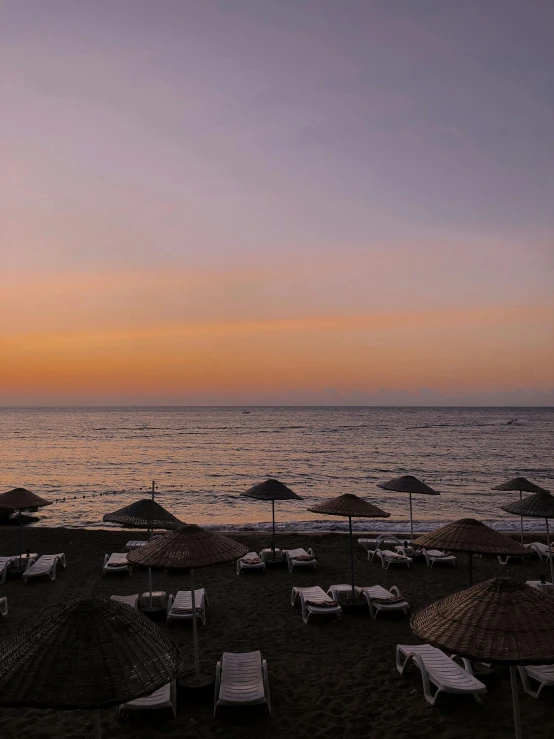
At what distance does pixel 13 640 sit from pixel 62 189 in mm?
20574

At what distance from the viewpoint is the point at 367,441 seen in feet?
247

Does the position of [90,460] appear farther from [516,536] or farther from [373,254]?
[516,536]

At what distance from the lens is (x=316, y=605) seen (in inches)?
407

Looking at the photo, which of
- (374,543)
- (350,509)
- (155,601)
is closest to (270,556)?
(374,543)

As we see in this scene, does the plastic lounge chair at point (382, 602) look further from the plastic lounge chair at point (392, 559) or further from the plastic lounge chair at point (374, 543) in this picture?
the plastic lounge chair at point (374, 543)

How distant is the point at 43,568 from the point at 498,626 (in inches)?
483

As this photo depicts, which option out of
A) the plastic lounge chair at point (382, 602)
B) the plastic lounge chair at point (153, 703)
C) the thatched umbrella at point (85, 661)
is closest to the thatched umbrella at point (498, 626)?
the thatched umbrella at point (85, 661)

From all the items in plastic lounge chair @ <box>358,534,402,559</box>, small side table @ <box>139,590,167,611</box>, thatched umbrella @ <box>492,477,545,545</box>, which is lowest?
plastic lounge chair @ <box>358,534,402,559</box>

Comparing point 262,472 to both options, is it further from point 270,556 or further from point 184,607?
point 184,607

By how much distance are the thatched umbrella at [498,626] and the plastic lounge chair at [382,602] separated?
6.10 meters

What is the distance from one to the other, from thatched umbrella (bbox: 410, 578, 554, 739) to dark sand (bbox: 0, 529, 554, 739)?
285 cm

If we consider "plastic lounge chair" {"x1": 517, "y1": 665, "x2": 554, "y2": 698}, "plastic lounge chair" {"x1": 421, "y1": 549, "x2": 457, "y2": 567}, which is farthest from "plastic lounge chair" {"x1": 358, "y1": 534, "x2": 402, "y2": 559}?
"plastic lounge chair" {"x1": 517, "y1": 665, "x2": 554, "y2": 698}

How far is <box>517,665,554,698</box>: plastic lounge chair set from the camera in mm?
7117

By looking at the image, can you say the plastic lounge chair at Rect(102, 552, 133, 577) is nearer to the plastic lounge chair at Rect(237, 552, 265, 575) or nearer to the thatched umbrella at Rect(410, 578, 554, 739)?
the plastic lounge chair at Rect(237, 552, 265, 575)
